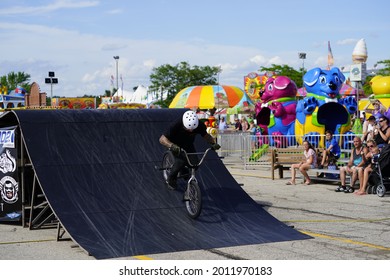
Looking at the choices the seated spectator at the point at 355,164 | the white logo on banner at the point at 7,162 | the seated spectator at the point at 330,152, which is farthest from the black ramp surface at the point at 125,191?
the seated spectator at the point at 330,152

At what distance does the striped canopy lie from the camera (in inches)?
2331

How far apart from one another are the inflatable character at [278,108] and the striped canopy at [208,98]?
2914cm

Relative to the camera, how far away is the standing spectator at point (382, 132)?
1516 cm

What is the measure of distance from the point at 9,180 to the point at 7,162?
1.01ft

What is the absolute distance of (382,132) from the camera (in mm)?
15289

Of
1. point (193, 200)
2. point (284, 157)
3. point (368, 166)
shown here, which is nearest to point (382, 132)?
point (368, 166)

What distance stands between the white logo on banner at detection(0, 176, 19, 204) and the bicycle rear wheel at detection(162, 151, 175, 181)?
97.3 inches

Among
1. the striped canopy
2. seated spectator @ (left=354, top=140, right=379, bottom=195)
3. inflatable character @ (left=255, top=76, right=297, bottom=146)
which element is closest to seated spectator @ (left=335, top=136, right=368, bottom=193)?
seated spectator @ (left=354, top=140, right=379, bottom=195)

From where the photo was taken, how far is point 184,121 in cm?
1033

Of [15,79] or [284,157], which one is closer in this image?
[284,157]

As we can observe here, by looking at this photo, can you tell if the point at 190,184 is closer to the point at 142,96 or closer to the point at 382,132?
the point at 382,132

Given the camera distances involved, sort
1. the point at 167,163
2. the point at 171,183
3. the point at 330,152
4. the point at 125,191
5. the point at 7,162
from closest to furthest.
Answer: the point at 125,191, the point at 171,183, the point at 167,163, the point at 7,162, the point at 330,152

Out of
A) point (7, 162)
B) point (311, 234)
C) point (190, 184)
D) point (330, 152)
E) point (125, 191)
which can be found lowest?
point (311, 234)

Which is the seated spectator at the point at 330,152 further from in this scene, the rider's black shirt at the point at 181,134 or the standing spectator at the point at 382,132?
the rider's black shirt at the point at 181,134
